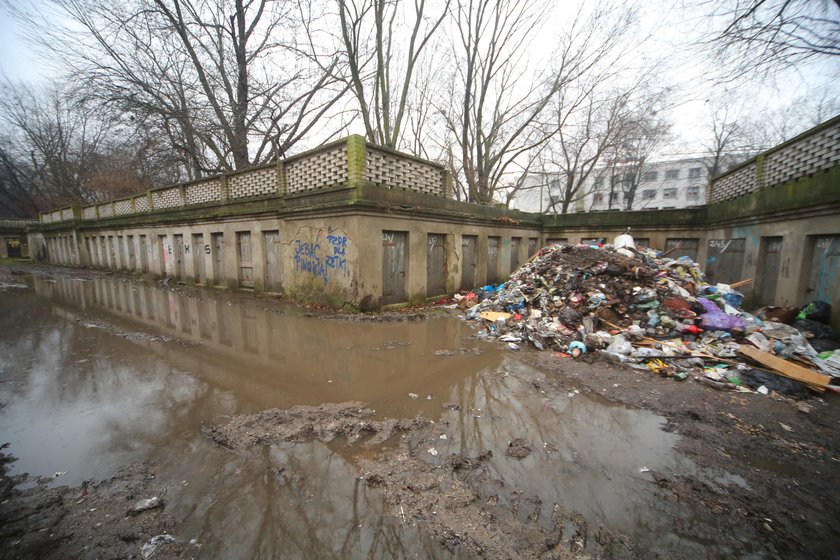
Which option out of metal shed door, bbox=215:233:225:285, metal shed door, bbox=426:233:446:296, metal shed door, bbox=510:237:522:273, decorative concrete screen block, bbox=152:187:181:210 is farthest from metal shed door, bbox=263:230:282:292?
metal shed door, bbox=510:237:522:273

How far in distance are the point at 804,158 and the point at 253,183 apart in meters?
13.9

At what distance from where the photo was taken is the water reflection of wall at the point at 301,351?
152 inches

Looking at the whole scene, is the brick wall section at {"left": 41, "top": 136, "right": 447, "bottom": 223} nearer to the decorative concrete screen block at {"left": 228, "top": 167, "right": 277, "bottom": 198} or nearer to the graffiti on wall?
the decorative concrete screen block at {"left": 228, "top": 167, "right": 277, "bottom": 198}

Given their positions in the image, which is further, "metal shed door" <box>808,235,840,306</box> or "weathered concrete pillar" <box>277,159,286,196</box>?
"weathered concrete pillar" <box>277,159,286,196</box>

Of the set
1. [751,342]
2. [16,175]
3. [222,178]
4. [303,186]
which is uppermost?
[16,175]

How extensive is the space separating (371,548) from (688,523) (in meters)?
2.04

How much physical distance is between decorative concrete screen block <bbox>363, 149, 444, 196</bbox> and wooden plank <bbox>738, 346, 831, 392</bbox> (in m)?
7.19

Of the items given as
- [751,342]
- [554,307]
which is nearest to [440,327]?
[554,307]

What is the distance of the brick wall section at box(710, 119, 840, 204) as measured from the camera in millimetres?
6246

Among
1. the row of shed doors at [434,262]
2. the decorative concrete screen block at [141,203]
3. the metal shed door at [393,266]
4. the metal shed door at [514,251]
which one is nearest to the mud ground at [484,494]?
the metal shed door at [393,266]

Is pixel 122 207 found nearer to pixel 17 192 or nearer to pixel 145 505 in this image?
pixel 145 505

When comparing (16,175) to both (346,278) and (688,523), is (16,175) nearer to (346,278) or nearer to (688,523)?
(346,278)

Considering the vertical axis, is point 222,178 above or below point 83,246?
above

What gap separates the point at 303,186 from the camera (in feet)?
27.4
